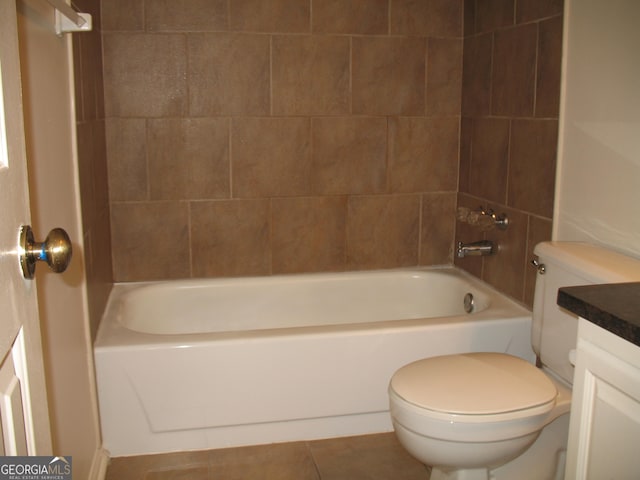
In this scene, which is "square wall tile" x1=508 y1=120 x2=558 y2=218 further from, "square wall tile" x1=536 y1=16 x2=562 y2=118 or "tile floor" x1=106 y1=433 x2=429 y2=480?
"tile floor" x1=106 y1=433 x2=429 y2=480

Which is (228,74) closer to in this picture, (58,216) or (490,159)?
(490,159)

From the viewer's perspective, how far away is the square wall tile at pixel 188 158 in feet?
9.83

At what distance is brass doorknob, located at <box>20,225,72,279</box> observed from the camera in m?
0.82

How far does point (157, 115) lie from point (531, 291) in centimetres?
180

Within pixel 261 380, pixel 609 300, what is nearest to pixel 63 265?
pixel 609 300

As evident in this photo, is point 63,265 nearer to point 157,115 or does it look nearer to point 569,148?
point 569,148

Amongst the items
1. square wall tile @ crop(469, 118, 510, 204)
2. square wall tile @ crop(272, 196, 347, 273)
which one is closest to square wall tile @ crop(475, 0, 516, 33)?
square wall tile @ crop(469, 118, 510, 204)

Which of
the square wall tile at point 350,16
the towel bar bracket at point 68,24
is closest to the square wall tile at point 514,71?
the square wall tile at point 350,16

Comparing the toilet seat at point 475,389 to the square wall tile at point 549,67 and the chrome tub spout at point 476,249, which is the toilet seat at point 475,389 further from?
the square wall tile at point 549,67

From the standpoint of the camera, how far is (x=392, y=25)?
10.2ft

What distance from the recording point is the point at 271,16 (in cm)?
298

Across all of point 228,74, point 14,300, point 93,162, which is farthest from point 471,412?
point 228,74

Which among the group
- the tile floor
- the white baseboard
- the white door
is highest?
the white door

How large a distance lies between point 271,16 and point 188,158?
2.46ft
